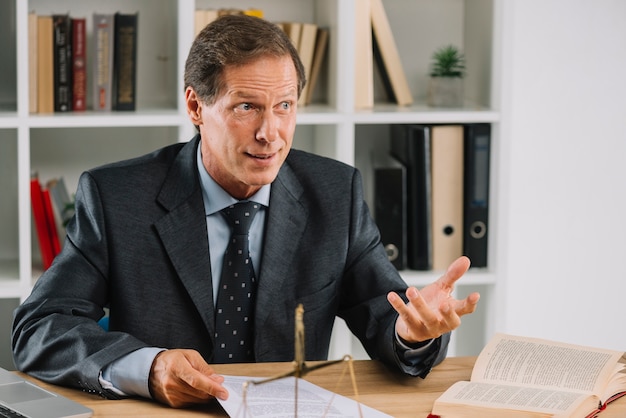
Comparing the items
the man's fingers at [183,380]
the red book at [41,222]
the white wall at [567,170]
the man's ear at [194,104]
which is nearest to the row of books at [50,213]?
the red book at [41,222]

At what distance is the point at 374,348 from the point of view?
1.75m

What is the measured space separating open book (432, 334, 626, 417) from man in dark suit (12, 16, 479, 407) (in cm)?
11

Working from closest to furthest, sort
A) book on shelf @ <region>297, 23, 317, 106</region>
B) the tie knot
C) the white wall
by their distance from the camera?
the tie knot → book on shelf @ <region>297, 23, 317, 106</region> → the white wall

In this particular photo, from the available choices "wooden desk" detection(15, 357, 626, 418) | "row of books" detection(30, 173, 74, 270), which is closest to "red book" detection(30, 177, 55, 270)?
"row of books" detection(30, 173, 74, 270)

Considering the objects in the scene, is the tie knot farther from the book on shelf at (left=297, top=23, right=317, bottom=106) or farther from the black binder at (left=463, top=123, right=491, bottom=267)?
the black binder at (left=463, top=123, right=491, bottom=267)

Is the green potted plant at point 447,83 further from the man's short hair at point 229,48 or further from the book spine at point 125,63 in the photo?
the man's short hair at point 229,48

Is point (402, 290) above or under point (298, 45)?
under

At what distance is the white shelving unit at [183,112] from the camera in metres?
2.54

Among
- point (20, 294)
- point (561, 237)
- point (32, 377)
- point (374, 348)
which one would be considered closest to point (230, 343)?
point (374, 348)

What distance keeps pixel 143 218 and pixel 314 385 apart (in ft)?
1.82

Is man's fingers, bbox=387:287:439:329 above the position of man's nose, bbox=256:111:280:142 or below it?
below

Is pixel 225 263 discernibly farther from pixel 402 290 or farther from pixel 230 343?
pixel 402 290

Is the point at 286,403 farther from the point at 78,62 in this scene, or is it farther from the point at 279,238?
the point at 78,62

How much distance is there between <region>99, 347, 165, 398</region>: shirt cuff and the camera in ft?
4.81
